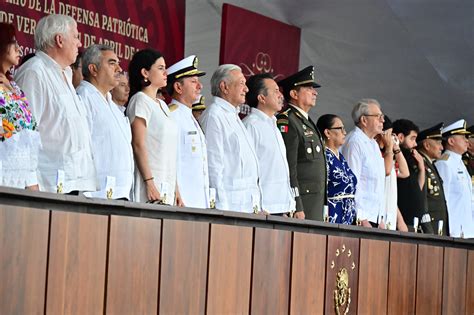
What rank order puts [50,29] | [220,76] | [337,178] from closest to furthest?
[50,29] < [220,76] < [337,178]

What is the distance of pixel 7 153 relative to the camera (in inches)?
172

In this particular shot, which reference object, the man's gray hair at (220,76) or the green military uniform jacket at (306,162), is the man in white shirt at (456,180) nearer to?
the green military uniform jacket at (306,162)

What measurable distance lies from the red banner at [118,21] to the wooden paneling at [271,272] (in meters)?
1.89

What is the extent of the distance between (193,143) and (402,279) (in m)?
1.54

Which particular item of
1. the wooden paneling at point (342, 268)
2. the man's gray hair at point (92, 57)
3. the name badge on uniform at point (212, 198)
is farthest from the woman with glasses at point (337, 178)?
the man's gray hair at point (92, 57)

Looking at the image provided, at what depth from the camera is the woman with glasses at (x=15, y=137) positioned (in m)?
4.36

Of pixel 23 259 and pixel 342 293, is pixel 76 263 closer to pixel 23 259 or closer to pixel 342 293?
pixel 23 259

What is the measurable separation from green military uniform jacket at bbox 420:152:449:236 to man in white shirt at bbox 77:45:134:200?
3399 mm

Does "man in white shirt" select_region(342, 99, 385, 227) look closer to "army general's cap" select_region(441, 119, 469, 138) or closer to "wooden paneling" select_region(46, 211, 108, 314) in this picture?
"army general's cap" select_region(441, 119, 469, 138)

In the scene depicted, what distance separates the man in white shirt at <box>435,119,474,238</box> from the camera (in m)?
8.76

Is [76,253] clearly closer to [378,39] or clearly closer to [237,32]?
[237,32]

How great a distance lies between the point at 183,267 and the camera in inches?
182

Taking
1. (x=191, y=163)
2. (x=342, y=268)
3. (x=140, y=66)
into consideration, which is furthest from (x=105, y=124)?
(x=342, y=268)

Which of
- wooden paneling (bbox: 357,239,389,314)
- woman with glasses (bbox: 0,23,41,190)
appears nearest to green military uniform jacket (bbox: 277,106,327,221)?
wooden paneling (bbox: 357,239,389,314)
